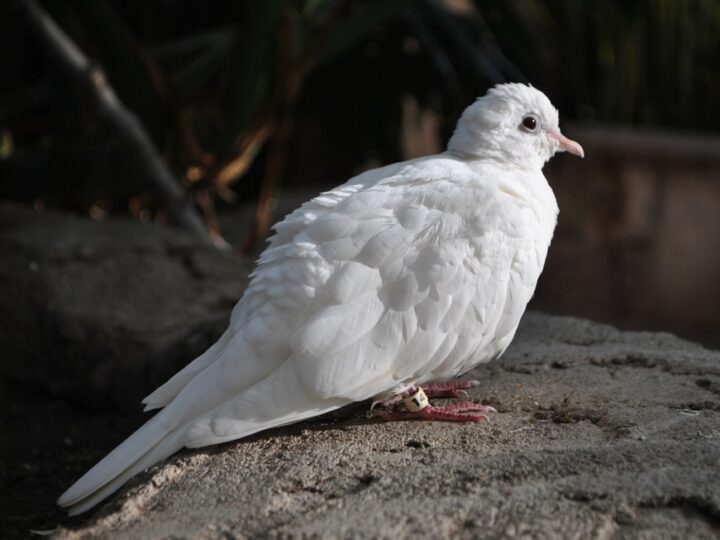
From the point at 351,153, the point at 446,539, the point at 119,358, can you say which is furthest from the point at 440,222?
the point at 351,153

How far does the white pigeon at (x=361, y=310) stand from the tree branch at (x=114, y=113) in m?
2.74

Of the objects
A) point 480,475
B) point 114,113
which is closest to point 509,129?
point 480,475

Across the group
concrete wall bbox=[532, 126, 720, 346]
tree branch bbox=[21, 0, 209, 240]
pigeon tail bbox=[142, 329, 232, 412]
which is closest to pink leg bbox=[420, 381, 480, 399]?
pigeon tail bbox=[142, 329, 232, 412]

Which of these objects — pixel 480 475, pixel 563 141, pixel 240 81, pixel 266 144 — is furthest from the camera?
pixel 266 144

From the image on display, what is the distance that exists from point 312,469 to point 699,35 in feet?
24.3

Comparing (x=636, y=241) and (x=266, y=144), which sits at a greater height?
(x=266, y=144)

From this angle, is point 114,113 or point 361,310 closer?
point 361,310

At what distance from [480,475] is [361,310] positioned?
0.66m

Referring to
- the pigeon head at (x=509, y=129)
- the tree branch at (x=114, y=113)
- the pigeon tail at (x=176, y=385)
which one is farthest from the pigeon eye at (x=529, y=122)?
the tree branch at (x=114, y=113)

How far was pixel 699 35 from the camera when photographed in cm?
883

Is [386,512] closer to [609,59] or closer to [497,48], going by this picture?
[497,48]

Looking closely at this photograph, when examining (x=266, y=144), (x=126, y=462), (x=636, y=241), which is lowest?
(x=636, y=241)

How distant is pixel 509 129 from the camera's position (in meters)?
3.50

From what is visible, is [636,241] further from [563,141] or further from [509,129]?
[509,129]
